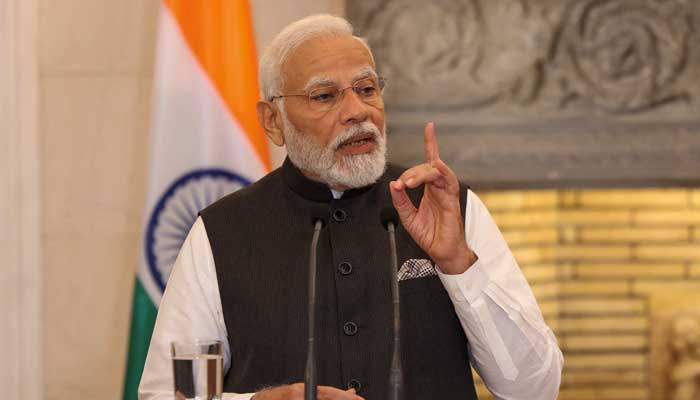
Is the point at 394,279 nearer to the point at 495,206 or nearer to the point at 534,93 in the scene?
the point at 534,93

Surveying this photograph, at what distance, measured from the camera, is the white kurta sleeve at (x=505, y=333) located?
102 inches

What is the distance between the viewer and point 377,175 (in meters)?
2.86

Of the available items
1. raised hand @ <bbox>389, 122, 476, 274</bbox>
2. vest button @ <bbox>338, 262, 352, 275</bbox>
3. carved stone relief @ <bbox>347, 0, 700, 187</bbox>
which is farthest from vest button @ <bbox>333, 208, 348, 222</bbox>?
carved stone relief @ <bbox>347, 0, 700, 187</bbox>

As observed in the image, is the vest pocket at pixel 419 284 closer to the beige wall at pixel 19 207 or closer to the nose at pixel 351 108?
the nose at pixel 351 108

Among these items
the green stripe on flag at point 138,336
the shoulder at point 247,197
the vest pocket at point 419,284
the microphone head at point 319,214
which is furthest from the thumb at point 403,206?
the green stripe on flag at point 138,336

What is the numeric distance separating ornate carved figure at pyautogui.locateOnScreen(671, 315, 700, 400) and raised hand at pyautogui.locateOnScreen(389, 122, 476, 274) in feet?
9.40

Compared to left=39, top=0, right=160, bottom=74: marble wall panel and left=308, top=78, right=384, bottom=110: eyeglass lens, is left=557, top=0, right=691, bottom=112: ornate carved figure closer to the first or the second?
left=39, top=0, right=160, bottom=74: marble wall panel

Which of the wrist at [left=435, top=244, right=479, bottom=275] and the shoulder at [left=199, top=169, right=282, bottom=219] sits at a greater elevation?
the shoulder at [left=199, top=169, right=282, bottom=219]

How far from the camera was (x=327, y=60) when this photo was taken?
293cm

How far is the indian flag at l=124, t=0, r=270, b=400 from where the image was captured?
154 inches

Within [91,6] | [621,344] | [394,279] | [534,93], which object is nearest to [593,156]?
[534,93]

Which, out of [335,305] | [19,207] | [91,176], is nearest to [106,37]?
[91,176]

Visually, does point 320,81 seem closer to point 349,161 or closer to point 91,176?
point 349,161

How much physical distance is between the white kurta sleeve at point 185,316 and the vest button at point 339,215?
33 centimetres
